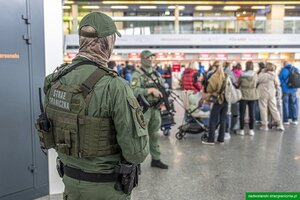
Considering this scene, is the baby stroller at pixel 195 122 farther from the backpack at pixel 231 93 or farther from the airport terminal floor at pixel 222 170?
the backpack at pixel 231 93

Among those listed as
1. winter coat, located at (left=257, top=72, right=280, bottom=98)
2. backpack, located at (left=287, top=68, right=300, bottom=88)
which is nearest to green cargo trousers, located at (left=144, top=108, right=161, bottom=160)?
winter coat, located at (left=257, top=72, right=280, bottom=98)

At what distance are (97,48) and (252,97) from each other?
5.55 m

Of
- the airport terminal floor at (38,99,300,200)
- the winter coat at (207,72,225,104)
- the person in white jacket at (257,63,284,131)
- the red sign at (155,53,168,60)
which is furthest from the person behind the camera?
the red sign at (155,53,168,60)

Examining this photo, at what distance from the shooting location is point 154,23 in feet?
64.7

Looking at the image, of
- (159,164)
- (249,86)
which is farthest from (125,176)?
(249,86)

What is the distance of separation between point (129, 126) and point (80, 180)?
455 mm

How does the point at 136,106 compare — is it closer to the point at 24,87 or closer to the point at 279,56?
the point at 24,87

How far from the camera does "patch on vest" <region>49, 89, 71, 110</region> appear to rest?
1.81 metres

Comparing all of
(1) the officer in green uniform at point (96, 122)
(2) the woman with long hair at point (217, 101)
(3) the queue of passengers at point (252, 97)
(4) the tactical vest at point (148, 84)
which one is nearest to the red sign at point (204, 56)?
(3) the queue of passengers at point (252, 97)

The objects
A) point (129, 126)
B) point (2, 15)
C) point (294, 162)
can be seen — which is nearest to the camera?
point (129, 126)

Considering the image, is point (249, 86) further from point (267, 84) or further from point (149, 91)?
point (149, 91)

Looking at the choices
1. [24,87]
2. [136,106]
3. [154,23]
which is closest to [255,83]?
[24,87]

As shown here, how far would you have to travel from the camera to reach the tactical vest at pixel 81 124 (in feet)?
5.78

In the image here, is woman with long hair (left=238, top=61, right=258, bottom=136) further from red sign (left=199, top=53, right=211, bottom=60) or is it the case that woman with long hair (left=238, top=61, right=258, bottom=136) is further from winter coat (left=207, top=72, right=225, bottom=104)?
red sign (left=199, top=53, right=211, bottom=60)
